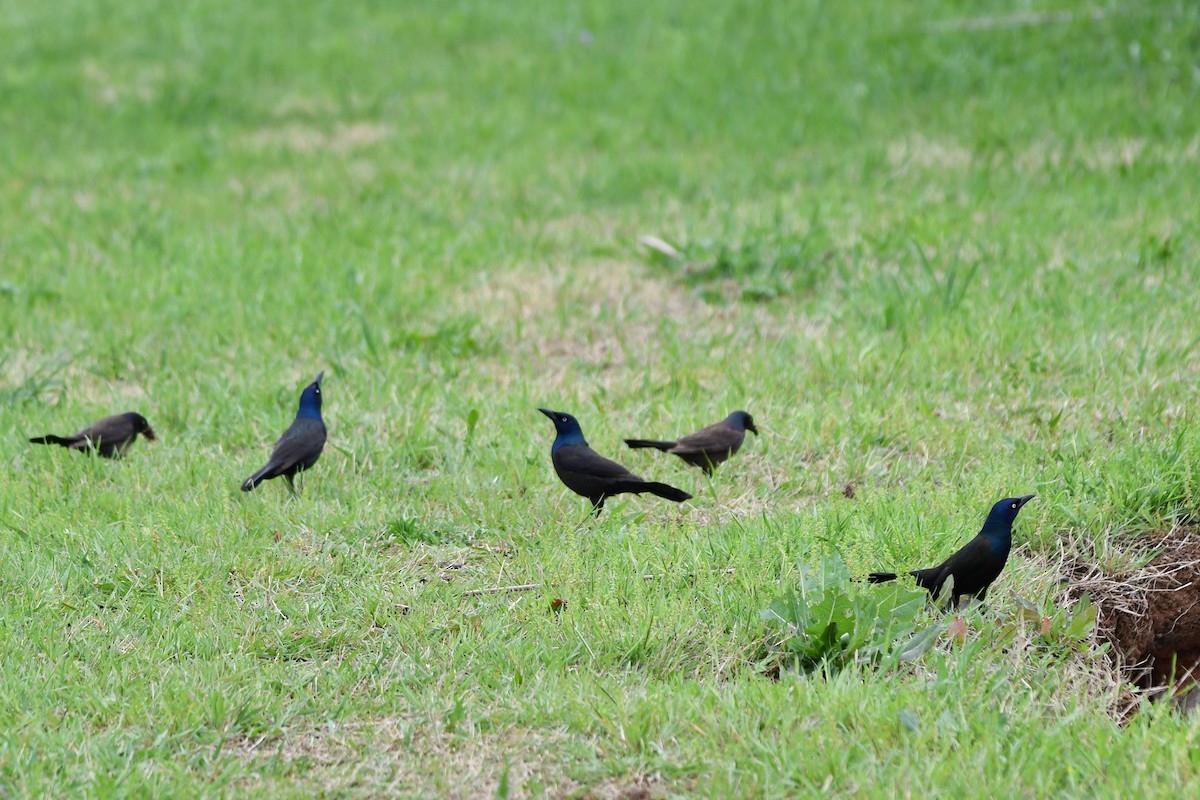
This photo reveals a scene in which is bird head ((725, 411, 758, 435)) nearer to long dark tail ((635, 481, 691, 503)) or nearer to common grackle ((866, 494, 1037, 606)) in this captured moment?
long dark tail ((635, 481, 691, 503))

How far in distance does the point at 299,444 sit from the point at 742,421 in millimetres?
1916

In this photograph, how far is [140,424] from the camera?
5.87m

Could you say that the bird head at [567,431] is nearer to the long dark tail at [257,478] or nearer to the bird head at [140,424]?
the long dark tail at [257,478]

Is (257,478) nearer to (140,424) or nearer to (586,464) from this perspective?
(140,424)

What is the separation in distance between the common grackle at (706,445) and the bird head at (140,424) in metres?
2.29

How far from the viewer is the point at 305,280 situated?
8.07m

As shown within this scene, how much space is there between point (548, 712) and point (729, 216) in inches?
216

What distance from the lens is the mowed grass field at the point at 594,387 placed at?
12.0 feet

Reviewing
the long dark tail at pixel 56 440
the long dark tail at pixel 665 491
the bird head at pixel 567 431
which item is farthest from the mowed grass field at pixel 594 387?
the bird head at pixel 567 431

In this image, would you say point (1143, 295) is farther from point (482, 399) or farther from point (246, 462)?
point (246, 462)

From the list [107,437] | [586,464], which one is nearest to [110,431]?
[107,437]

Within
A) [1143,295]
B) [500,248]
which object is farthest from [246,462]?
[1143,295]

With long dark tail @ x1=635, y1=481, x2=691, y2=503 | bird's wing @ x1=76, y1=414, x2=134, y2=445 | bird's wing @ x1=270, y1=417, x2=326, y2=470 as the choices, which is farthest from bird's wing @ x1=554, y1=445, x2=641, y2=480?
bird's wing @ x1=76, y1=414, x2=134, y2=445

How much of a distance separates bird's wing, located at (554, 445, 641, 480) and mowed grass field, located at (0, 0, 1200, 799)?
214mm
